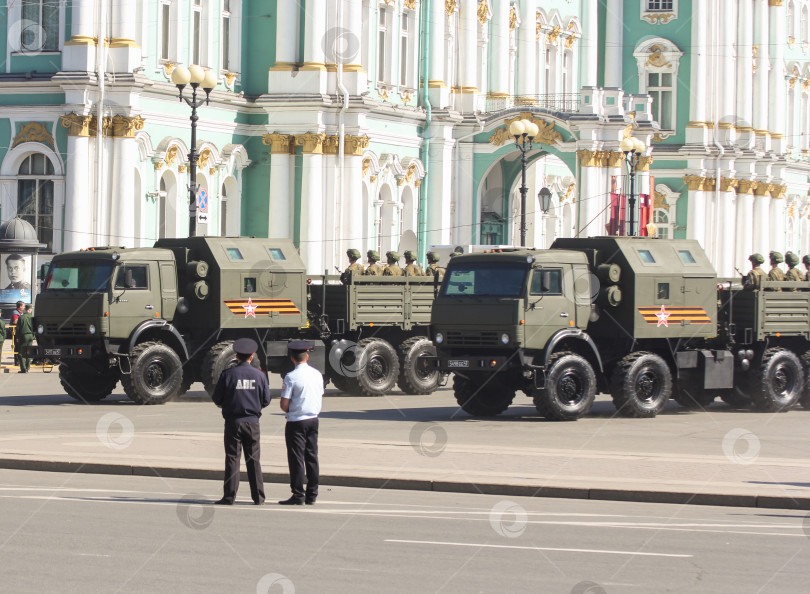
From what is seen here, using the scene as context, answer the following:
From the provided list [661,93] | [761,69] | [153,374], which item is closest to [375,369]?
[153,374]

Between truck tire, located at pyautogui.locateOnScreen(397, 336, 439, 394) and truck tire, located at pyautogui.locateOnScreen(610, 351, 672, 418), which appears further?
truck tire, located at pyautogui.locateOnScreen(397, 336, 439, 394)

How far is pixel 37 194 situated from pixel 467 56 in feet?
64.6

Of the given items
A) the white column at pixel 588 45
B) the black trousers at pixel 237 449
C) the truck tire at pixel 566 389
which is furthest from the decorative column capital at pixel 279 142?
the black trousers at pixel 237 449

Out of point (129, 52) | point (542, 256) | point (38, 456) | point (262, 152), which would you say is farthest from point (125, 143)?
point (38, 456)

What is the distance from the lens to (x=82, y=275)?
27.1m

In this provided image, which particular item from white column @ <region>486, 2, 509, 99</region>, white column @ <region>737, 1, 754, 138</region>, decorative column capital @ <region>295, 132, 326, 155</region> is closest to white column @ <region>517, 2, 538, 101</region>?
white column @ <region>486, 2, 509, 99</region>

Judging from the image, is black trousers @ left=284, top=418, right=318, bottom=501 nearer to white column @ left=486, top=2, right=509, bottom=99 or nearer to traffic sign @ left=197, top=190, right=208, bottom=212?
traffic sign @ left=197, top=190, right=208, bottom=212

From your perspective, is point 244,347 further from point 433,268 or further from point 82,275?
point 433,268

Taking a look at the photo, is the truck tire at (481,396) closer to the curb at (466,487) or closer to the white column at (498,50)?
the curb at (466,487)

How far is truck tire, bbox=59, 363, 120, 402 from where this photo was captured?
2764 cm

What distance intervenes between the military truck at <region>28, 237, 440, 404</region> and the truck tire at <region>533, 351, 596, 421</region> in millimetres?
5466

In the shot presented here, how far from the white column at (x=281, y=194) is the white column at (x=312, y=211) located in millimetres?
483

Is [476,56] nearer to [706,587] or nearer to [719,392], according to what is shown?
[719,392]

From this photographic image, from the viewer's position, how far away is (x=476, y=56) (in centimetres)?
5734
